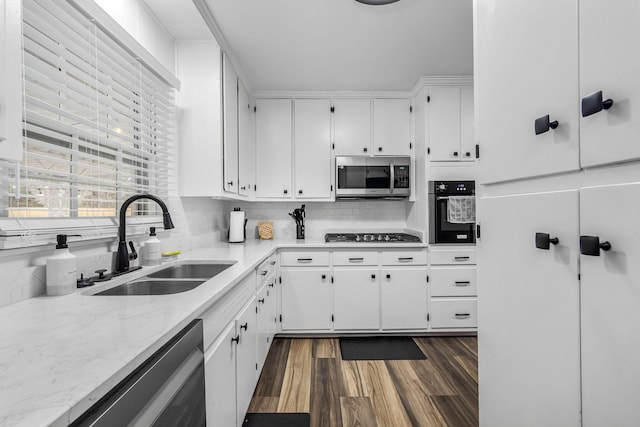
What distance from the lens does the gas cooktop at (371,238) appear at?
311 cm

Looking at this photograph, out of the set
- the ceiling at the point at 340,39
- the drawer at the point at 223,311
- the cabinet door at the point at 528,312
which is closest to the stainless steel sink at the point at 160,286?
the drawer at the point at 223,311

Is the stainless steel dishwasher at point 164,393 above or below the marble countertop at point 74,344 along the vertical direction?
below

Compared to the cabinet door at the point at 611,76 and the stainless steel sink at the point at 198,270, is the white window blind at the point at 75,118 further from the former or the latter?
the cabinet door at the point at 611,76

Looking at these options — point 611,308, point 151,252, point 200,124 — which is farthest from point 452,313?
point 200,124

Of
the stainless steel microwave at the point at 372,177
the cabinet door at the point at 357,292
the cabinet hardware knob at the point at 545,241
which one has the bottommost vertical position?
the cabinet door at the point at 357,292

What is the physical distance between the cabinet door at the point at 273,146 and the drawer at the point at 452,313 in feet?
6.27

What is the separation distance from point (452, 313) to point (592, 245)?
2503mm

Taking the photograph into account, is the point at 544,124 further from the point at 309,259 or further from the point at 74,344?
the point at 309,259

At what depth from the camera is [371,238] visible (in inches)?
128

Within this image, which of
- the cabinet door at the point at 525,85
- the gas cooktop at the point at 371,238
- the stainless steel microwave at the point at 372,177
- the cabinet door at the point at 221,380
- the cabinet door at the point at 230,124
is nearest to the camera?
the cabinet door at the point at 525,85

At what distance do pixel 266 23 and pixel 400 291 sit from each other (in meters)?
2.48

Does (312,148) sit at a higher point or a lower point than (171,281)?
higher

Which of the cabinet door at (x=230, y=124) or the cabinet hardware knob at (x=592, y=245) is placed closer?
the cabinet hardware knob at (x=592, y=245)

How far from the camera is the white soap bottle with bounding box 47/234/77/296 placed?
1137mm
